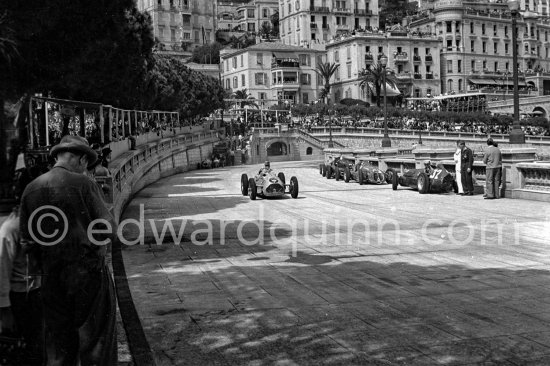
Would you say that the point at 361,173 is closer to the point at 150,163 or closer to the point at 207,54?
the point at 150,163

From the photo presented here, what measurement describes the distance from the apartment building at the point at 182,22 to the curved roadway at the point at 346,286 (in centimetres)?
13330

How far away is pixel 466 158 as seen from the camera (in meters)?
21.8

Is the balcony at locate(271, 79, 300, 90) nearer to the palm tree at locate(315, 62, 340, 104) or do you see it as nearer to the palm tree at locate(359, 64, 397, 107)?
the palm tree at locate(315, 62, 340, 104)

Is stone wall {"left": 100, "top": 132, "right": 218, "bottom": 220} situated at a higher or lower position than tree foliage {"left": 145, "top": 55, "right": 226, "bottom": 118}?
lower

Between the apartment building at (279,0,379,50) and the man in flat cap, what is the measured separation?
109479mm

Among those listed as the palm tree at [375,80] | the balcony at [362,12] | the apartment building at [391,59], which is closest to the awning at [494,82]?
the apartment building at [391,59]

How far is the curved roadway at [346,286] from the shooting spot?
6738 mm

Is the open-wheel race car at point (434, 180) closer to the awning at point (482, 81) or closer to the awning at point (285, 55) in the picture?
the awning at point (285, 55)

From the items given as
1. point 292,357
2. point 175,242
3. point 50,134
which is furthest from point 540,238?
point 50,134

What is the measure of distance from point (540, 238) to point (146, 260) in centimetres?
730

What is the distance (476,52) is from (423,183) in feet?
319

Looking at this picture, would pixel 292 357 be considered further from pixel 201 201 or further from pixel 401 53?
pixel 401 53

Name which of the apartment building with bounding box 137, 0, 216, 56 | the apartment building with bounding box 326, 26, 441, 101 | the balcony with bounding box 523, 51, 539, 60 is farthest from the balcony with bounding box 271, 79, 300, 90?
the apartment building with bounding box 137, 0, 216, 56

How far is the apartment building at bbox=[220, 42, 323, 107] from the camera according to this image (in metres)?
105
